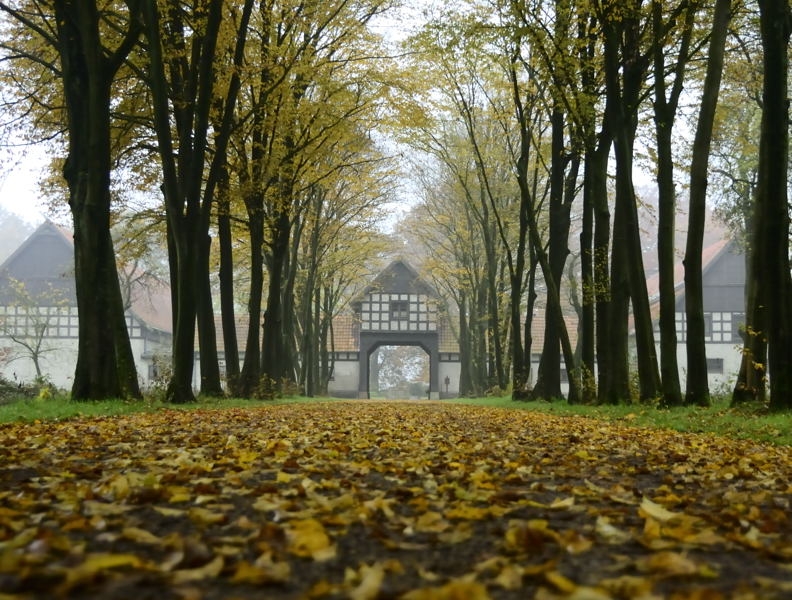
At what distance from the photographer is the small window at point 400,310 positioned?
5544cm

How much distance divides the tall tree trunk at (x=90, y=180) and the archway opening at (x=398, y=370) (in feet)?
221

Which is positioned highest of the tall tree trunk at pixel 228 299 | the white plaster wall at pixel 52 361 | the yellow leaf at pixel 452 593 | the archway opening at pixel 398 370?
the tall tree trunk at pixel 228 299

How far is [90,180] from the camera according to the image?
13.5 meters

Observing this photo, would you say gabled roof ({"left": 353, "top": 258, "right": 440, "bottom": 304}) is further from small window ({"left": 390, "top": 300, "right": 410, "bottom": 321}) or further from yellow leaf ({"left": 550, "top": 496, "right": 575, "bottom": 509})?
yellow leaf ({"left": 550, "top": 496, "right": 575, "bottom": 509})

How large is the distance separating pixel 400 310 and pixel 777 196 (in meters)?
44.7

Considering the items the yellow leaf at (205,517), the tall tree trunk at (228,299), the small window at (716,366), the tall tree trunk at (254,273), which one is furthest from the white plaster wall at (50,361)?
the yellow leaf at (205,517)

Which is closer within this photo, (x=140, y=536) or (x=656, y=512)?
(x=140, y=536)

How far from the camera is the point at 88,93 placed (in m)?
14.3

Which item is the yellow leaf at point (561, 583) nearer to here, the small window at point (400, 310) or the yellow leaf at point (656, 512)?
the yellow leaf at point (656, 512)

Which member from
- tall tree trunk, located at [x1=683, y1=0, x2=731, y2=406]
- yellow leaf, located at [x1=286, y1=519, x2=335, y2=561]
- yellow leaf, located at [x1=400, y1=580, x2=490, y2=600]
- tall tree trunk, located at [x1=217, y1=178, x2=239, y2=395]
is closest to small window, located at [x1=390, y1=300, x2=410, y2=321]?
tall tree trunk, located at [x1=217, y1=178, x2=239, y2=395]

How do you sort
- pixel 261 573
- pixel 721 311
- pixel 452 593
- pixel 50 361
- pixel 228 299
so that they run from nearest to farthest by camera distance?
pixel 452 593 → pixel 261 573 → pixel 228 299 → pixel 50 361 → pixel 721 311

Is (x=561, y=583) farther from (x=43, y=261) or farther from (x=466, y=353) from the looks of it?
(x=43, y=261)

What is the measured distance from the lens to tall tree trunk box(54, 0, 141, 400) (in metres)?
13.4

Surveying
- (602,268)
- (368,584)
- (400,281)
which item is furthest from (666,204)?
(400,281)
